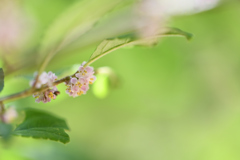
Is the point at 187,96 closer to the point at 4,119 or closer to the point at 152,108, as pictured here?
the point at 152,108

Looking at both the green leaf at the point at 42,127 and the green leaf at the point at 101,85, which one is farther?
the green leaf at the point at 101,85

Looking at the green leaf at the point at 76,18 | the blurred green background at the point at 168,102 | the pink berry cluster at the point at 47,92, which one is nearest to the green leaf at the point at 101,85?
the green leaf at the point at 76,18

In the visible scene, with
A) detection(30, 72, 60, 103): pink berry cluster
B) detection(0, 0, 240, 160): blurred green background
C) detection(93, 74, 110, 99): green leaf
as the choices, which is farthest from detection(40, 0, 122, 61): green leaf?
detection(0, 0, 240, 160): blurred green background

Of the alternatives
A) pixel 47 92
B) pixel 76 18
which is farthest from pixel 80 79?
pixel 76 18

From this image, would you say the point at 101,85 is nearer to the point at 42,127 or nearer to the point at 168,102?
the point at 42,127

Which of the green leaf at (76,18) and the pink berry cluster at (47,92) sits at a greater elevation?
the green leaf at (76,18)

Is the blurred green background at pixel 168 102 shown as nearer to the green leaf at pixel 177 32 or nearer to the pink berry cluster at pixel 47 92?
the pink berry cluster at pixel 47 92
